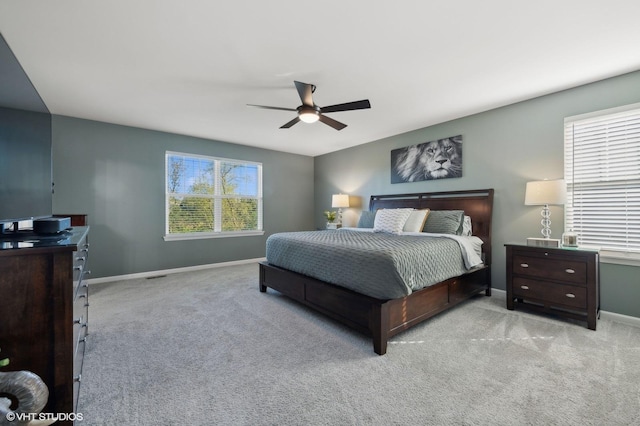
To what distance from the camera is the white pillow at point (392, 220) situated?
3811 millimetres

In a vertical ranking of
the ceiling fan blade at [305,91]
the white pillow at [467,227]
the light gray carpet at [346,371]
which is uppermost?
the ceiling fan blade at [305,91]

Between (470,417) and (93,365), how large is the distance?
8.29 feet

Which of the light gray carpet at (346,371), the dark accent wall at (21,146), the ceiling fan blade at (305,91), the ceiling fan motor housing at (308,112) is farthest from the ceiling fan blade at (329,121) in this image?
the dark accent wall at (21,146)

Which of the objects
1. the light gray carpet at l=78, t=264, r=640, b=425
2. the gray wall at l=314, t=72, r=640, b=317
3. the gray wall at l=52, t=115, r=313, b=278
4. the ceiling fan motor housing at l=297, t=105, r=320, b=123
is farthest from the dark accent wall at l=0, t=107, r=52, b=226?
the gray wall at l=314, t=72, r=640, b=317

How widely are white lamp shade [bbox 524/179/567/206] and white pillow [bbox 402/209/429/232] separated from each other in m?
1.20

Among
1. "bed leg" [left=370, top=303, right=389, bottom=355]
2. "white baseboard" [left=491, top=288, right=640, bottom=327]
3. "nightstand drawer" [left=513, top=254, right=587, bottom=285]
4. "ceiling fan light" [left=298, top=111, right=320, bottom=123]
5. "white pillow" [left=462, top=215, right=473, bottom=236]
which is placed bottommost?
"white baseboard" [left=491, top=288, right=640, bottom=327]

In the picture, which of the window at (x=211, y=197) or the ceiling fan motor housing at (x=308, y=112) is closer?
A: the ceiling fan motor housing at (x=308, y=112)

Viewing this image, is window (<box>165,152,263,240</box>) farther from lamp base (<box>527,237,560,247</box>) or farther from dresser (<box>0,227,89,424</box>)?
lamp base (<box>527,237,560,247</box>)

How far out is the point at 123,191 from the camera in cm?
437

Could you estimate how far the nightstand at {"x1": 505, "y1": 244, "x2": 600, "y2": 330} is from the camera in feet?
8.42

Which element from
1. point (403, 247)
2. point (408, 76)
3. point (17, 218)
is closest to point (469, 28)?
point (408, 76)

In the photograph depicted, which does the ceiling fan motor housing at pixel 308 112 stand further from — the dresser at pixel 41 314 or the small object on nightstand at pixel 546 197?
the small object on nightstand at pixel 546 197

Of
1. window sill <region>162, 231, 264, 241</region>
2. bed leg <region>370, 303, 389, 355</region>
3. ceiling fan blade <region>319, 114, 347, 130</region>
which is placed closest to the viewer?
bed leg <region>370, 303, 389, 355</region>

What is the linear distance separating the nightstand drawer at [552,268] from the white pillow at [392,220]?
1.34 meters
